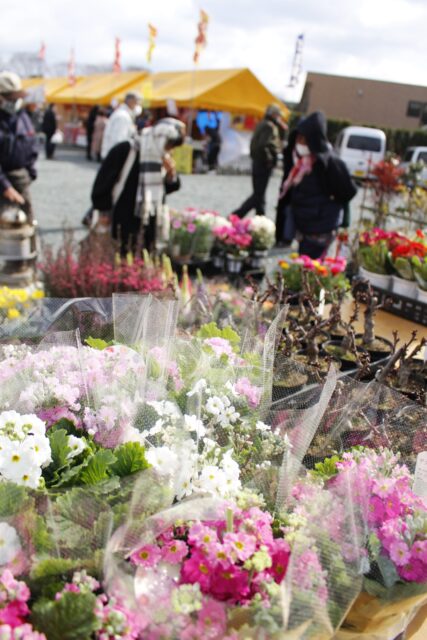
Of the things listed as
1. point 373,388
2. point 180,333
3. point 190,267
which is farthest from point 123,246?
point 373,388

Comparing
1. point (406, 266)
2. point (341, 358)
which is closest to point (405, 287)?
point (406, 266)

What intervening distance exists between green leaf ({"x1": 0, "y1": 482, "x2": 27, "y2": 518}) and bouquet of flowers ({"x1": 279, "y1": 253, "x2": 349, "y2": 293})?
109 inches

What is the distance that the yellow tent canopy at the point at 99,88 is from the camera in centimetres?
1948

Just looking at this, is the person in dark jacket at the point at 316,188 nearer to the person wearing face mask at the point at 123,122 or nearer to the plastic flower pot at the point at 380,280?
the plastic flower pot at the point at 380,280

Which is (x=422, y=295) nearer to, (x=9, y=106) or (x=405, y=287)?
(x=405, y=287)

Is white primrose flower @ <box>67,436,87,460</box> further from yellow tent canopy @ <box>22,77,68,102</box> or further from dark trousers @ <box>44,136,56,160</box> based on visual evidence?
yellow tent canopy @ <box>22,77,68,102</box>

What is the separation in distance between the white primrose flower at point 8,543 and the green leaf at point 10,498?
0.02 meters

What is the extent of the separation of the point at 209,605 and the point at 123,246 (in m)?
4.34

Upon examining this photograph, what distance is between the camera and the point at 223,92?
631 inches

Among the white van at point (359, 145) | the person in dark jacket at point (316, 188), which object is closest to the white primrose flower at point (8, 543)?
the person in dark jacket at point (316, 188)

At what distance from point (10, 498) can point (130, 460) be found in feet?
0.78

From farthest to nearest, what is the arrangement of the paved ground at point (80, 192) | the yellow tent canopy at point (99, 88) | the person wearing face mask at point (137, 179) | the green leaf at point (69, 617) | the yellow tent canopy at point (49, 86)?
the yellow tent canopy at point (49, 86), the yellow tent canopy at point (99, 88), the paved ground at point (80, 192), the person wearing face mask at point (137, 179), the green leaf at point (69, 617)

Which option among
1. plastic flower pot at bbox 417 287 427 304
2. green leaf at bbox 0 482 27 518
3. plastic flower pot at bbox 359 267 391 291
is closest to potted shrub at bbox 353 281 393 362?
plastic flower pot at bbox 417 287 427 304

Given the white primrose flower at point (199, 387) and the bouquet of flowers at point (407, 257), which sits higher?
the white primrose flower at point (199, 387)
